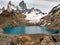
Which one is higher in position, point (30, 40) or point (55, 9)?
point (55, 9)

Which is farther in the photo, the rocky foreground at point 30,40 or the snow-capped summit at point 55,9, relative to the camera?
the snow-capped summit at point 55,9

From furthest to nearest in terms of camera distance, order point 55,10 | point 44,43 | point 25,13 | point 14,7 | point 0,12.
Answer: point 25,13 < point 14,7 < point 0,12 < point 55,10 < point 44,43

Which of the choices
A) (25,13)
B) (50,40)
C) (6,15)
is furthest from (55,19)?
(50,40)

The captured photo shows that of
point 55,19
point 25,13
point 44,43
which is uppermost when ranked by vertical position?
point 25,13

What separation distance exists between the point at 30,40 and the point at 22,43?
24.4 inches

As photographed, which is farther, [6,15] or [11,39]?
[6,15]

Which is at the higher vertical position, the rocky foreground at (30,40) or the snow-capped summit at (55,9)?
the snow-capped summit at (55,9)

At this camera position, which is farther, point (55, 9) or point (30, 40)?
point (55, 9)

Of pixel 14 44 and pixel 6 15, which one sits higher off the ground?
pixel 6 15

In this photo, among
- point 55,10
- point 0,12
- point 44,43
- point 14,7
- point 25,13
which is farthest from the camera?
point 25,13

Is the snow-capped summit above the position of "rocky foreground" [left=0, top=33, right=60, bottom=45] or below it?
above

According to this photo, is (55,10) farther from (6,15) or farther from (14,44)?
(14,44)

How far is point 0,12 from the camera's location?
40406 mm

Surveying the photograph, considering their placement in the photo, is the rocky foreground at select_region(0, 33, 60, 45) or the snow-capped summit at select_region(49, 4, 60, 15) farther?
the snow-capped summit at select_region(49, 4, 60, 15)
